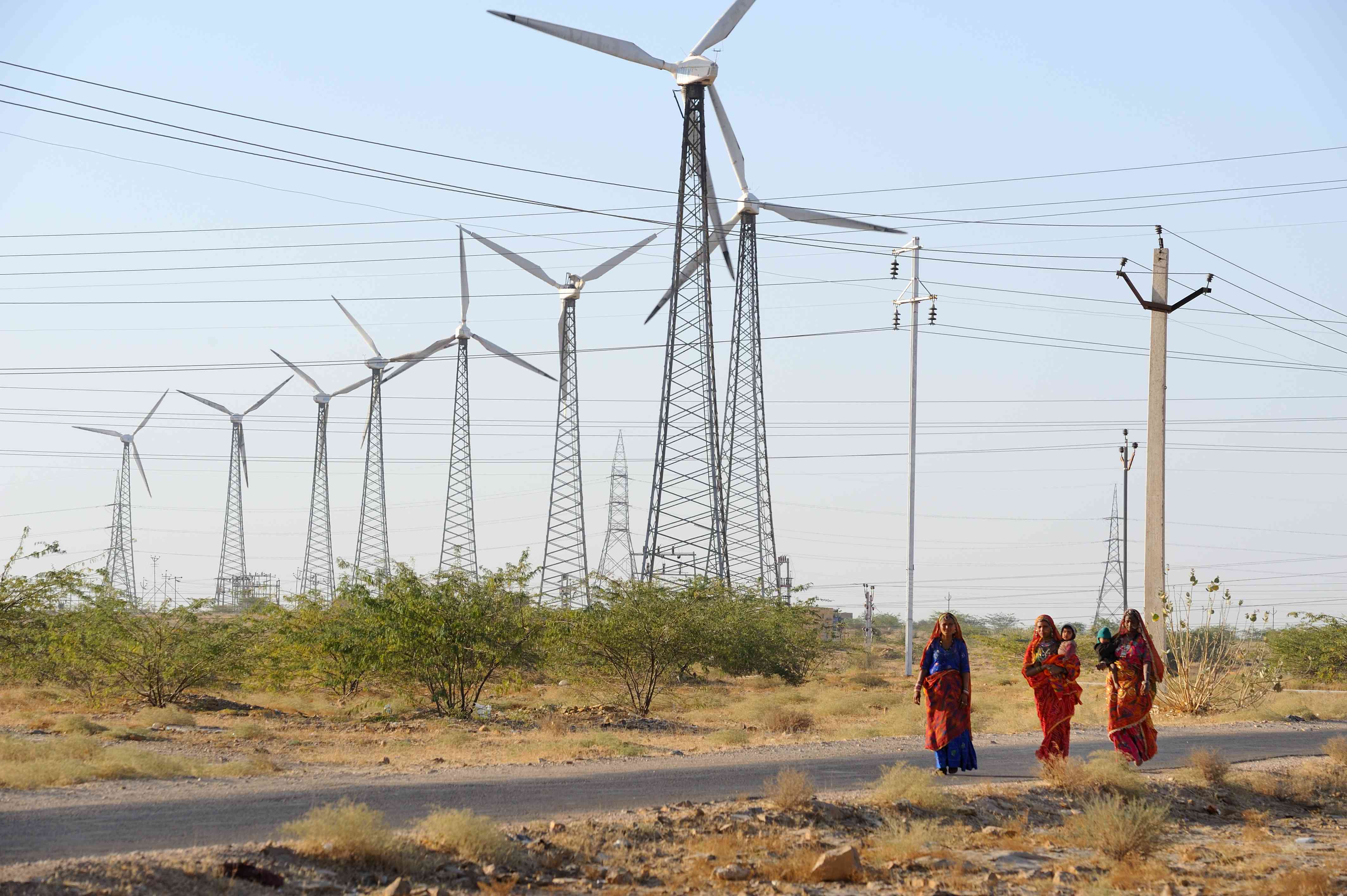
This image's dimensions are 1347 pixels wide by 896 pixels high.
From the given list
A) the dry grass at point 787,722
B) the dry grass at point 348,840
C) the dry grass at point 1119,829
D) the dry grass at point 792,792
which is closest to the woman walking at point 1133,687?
the dry grass at point 1119,829

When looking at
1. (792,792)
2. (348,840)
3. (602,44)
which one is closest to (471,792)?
(792,792)

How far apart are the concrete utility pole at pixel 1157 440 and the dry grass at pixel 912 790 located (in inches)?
547

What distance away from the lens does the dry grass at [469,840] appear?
1085 centimetres

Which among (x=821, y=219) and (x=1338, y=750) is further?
(x=821, y=219)

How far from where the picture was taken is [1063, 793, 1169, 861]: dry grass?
1311cm

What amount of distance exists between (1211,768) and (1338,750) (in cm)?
446

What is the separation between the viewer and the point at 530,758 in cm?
2022

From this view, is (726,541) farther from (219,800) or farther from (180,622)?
(219,800)

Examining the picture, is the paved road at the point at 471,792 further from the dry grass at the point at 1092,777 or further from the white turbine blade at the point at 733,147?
the white turbine blade at the point at 733,147

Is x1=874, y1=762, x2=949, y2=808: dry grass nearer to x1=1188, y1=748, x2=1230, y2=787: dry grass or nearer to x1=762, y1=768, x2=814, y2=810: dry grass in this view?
x1=762, y1=768, x2=814, y2=810: dry grass

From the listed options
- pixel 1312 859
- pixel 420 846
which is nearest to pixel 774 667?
pixel 1312 859

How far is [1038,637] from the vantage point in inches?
Answer: 653

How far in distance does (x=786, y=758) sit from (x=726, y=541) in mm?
15064

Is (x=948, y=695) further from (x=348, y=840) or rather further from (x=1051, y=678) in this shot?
(x=348, y=840)
